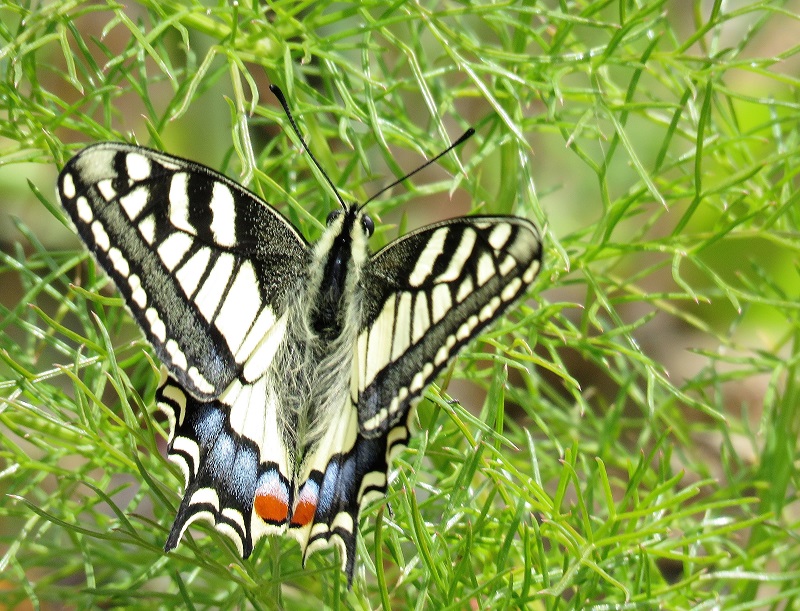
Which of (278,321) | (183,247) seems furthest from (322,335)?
(183,247)

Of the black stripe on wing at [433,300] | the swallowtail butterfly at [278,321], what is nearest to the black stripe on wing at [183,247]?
the swallowtail butterfly at [278,321]

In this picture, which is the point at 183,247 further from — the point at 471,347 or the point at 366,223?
the point at 471,347

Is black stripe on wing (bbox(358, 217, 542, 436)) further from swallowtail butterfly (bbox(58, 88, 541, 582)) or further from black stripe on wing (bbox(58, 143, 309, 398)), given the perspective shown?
black stripe on wing (bbox(58, 143, 309, 398))

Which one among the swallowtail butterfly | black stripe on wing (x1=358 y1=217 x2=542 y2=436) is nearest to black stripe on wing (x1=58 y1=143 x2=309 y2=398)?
the swallowtail butterfly

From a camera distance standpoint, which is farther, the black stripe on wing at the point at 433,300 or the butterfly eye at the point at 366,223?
the butterfly eye at the point at 366,223

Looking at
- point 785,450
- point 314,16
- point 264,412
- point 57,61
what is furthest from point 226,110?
point 785,450

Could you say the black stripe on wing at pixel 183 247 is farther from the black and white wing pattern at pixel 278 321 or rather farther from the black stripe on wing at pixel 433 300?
the black stripe on wing at pixel 433 300

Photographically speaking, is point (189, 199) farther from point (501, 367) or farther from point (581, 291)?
point (581, 291)
